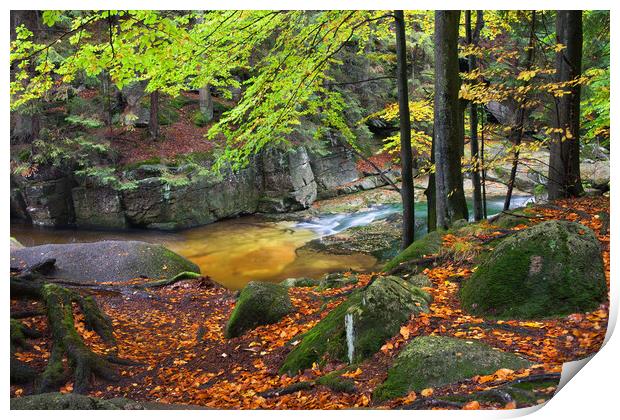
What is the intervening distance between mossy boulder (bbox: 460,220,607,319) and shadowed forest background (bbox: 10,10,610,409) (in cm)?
1

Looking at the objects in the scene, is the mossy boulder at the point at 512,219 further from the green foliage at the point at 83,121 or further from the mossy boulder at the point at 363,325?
the green foliage at the point at 83,121

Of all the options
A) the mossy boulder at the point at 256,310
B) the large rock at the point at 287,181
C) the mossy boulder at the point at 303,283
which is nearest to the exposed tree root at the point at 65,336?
the mossy boulder at the point at 256,310

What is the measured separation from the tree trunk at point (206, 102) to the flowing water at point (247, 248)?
230cm

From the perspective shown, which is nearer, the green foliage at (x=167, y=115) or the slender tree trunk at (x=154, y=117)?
the slender tree trunk at (x=154, y=117)

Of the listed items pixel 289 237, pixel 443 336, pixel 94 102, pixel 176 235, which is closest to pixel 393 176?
pixel 289 237

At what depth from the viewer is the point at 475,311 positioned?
3.16 metres

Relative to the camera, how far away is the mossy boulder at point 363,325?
113 inches

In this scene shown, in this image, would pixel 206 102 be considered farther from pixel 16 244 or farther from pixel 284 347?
pixel 284 347

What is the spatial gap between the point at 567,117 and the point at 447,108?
4.12 feet

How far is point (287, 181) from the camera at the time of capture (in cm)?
948

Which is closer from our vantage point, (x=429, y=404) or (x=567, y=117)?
(x=429, y=404)

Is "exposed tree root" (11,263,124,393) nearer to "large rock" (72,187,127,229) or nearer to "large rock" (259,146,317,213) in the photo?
"large rock" (72,187,127,229)

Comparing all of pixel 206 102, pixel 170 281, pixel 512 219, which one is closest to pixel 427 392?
pixel 512 219

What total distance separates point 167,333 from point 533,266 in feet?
10.7
